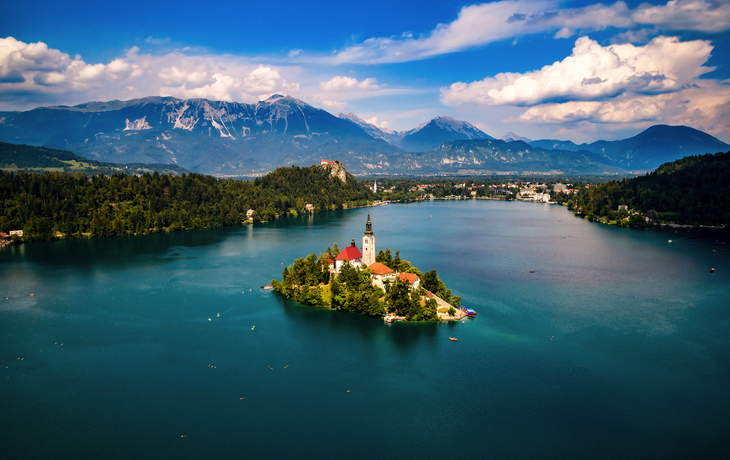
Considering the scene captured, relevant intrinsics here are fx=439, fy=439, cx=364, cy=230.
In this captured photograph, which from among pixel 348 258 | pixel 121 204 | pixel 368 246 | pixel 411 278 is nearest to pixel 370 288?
pixel 411 278

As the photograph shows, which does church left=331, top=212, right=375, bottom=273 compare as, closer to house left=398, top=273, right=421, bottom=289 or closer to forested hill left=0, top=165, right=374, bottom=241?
house left=398, top=273, right=421, bottom=289

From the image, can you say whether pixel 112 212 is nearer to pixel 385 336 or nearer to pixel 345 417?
pixel 385 336

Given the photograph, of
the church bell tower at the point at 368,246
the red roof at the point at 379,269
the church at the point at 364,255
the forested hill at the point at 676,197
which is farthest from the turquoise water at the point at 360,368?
the forested hill at the point at 676,197

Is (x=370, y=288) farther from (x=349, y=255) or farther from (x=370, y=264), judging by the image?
(x=349, y=255)

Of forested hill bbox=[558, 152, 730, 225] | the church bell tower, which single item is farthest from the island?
forested hill bbox=[558, 152, 730, 225]

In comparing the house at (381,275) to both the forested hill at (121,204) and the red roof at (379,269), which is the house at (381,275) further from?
the forested hill at (121,204)

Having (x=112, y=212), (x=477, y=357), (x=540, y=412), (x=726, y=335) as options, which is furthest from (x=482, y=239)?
(x=112, y=212)
